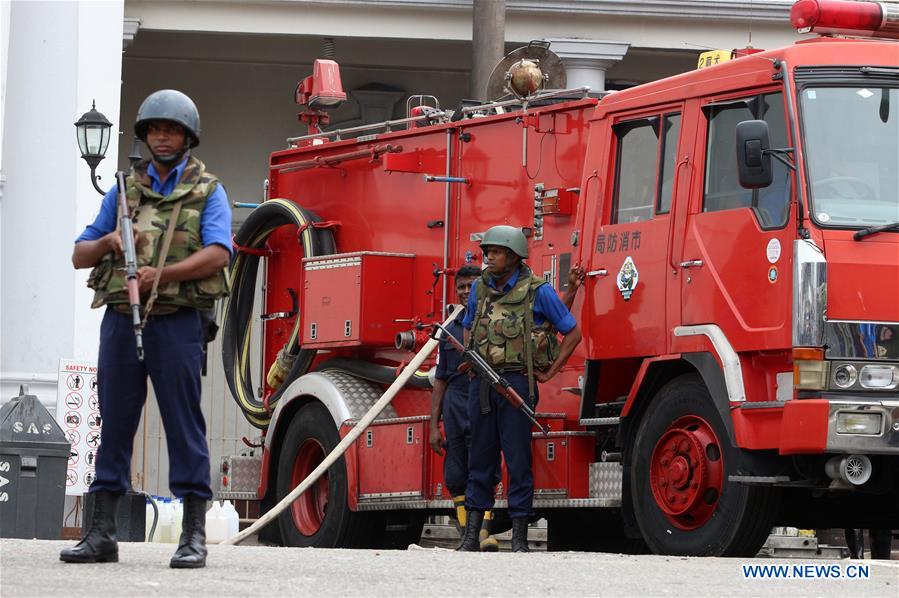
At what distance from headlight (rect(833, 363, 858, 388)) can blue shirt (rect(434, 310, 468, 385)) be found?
2859 millimetres

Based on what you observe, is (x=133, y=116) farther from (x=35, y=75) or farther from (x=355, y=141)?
(x=355, y=141)

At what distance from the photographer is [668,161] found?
10977 mm

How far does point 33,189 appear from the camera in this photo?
1869cm

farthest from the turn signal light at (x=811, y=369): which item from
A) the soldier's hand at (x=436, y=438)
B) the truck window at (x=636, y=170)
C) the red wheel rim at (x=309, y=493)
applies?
the red wheel rim at (x=309, y=493)

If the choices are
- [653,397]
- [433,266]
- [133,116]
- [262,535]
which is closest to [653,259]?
[653,397]

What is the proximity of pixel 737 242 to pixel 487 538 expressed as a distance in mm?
2443

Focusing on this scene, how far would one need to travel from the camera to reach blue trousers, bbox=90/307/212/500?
7703 mm

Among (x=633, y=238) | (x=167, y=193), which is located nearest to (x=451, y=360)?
(x=633, y=238)

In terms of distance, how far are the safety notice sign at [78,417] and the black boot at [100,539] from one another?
816 cm

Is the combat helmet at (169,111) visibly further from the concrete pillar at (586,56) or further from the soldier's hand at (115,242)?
the concrete pillar at (586,56)

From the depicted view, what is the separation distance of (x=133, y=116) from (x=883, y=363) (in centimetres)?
1440

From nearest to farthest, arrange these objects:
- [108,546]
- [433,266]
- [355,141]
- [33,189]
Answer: [108,546] → [433,266] → [355,141] → [33,189]

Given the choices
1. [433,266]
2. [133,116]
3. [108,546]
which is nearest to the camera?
[108,546]

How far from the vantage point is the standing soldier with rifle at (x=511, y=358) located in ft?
36.2
